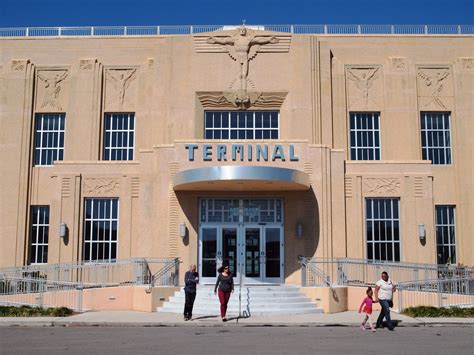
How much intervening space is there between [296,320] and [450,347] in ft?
20.0

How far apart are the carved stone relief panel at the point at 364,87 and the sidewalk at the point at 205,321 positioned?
12457 mm

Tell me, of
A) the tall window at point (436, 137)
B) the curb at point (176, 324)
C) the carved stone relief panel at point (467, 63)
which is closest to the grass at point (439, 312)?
the curb at point (176, 324)

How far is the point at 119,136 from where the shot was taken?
1156 inches

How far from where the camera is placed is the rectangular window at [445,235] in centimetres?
2800

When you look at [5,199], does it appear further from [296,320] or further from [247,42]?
[296,320]

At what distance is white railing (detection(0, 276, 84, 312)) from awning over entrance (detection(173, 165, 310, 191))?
5.74 m

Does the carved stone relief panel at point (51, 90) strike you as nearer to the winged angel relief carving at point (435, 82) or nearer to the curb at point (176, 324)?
the curb at point (176, 324)

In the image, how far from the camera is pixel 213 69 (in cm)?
2852

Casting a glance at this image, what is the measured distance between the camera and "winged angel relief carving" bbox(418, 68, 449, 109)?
29266 millimetres

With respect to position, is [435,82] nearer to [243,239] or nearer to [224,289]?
[243,239]

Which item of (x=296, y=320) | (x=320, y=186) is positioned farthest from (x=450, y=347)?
(x=320, y=186)

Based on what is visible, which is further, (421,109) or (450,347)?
(421,109)

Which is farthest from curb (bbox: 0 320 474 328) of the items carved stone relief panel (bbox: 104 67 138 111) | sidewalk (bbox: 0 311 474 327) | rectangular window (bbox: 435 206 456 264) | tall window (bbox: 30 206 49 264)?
carved stone relief panel (bbox: 104 67 138 111)

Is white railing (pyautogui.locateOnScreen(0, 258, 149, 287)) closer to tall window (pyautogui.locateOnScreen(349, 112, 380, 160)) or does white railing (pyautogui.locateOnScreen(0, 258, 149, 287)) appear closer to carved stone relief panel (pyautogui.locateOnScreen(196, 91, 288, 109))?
carved stone relief panel (pyautogui.locateOnScreen(196, 91, 288, 109))
